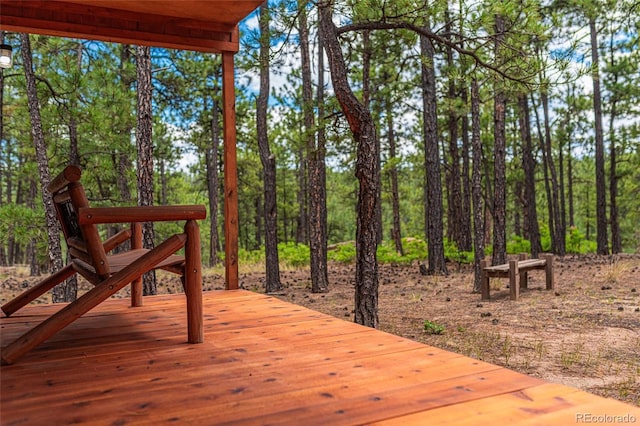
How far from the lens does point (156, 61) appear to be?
11164 millimetres

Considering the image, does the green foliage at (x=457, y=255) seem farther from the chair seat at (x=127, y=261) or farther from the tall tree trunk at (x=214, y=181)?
the chair seat at (x=127, y=261)

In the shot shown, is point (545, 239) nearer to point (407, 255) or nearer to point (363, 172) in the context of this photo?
point (407, 255)

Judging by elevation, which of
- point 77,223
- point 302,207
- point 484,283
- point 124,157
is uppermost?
point 124,157

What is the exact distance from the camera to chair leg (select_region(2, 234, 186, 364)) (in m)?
2.04

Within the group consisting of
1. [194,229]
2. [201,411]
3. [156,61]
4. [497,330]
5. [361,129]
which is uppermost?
[156,61]

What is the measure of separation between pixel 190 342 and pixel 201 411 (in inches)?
35.1

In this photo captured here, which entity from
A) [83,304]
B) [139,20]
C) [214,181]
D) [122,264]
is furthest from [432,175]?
[83,304]

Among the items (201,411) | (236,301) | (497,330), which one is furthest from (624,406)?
(497,330)

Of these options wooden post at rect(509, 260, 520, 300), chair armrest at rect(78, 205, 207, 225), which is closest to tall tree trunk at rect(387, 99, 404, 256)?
wooden post at rect(509, 260, 520, 300)

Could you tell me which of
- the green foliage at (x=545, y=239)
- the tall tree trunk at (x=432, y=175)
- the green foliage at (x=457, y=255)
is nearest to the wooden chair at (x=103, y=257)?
the tall tree trunk at (x=432, y=175)

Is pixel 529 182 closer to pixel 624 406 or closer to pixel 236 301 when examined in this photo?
pixel 236 301

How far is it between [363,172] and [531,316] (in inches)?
116

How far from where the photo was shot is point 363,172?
4.75 metres

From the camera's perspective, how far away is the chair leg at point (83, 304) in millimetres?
2039
